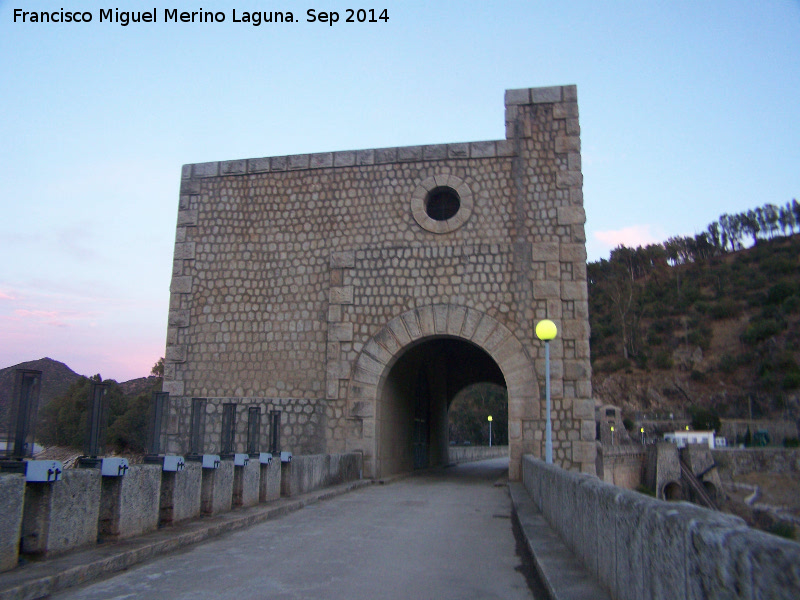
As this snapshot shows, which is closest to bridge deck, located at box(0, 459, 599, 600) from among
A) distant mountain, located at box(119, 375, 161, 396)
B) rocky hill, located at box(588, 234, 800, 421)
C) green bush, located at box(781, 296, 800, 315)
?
distant mountain, located at box(119, 375, 161, 396)

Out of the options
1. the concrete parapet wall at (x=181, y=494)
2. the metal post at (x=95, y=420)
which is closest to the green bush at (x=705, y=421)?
the concrete parapet wall at (x=181, y=494)

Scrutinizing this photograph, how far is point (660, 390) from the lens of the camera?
190 feet

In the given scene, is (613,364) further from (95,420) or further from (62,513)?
(62,513)

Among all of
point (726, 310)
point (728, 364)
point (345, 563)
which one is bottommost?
point (345, 563)

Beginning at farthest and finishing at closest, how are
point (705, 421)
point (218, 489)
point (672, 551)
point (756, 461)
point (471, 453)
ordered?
point (705, 421) → point (756, 461) → point (471, 453) → point (218, 489) → point (672, 551)

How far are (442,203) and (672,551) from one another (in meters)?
11.7

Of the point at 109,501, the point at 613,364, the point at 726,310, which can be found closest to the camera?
the point at 109,501

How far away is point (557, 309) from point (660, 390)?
166ft

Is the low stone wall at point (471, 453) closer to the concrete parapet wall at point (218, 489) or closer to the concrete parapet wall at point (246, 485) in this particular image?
the concrete parapet wall at point (246, 485)

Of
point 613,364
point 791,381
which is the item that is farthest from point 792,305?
point 613,364

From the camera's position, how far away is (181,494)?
20.3 ft

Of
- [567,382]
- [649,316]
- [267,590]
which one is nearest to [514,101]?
[567,382]

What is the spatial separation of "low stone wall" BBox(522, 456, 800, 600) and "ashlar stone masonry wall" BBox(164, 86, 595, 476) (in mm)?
7780

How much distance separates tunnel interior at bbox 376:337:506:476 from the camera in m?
13.8
